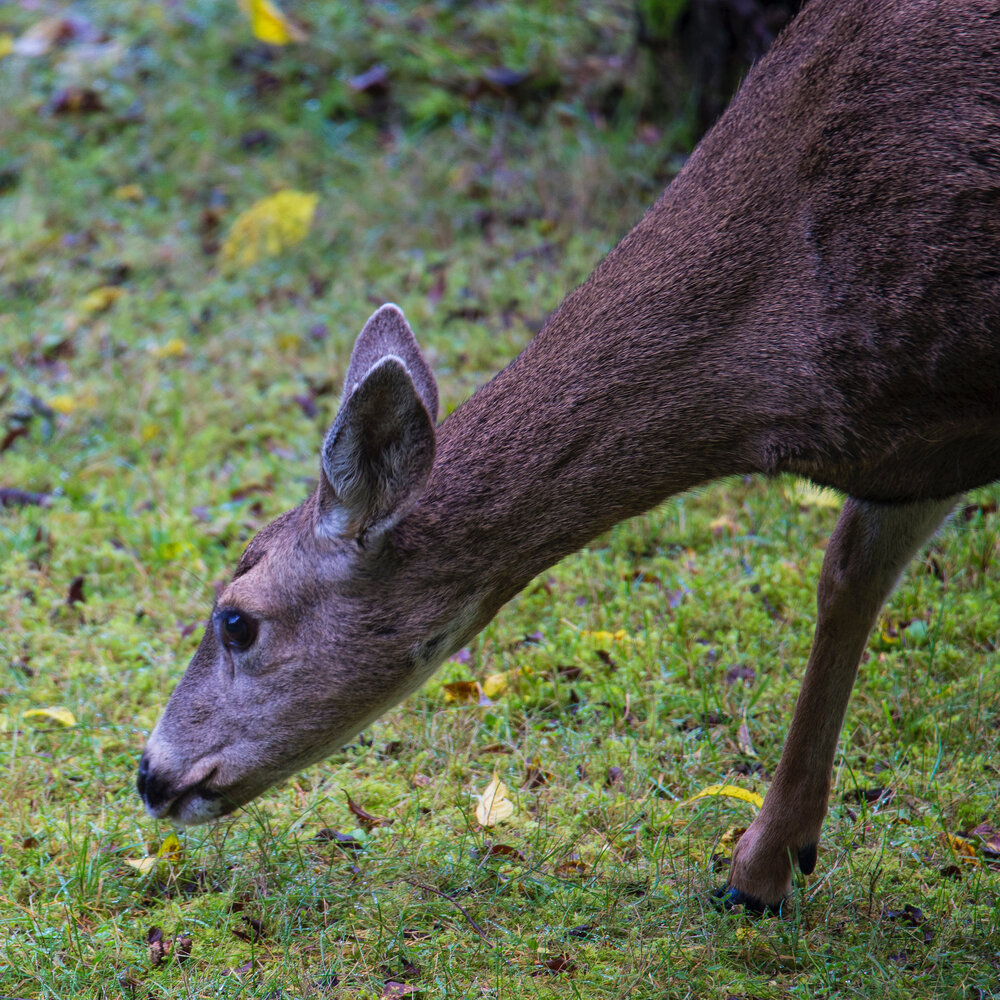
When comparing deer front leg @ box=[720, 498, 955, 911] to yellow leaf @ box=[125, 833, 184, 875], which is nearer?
deer front leg @ box=[720, 498, 955, 911]

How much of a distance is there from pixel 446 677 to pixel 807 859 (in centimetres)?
155

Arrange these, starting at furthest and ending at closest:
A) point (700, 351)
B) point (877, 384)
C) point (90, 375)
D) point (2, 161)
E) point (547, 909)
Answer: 1. point (2, 161)
2. point (90, 375)
3. point (547, 909)
4. point (700, 351)
5. point (877, 384)

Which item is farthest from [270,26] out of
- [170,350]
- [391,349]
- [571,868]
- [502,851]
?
[571,868]

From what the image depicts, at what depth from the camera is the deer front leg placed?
380 centimetres

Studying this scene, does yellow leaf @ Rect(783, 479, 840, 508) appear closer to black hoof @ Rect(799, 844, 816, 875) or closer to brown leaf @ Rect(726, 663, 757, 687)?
brown leaf @ Rect(726, 663, 757, 687)

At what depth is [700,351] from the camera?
11.1 ft

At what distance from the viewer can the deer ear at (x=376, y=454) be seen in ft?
10.5

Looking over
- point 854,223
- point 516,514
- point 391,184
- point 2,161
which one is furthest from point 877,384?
point 2,161

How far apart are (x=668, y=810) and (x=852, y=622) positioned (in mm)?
849

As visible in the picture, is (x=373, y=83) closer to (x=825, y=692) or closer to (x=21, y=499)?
(x=21, y=499)

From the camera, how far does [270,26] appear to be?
1028 centimetres

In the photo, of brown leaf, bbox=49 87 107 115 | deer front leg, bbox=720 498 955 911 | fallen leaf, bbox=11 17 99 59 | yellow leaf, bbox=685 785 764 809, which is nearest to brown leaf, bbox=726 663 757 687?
yellow leaf, bbox=685 785 764 809

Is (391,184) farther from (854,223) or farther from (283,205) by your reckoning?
(854,223)

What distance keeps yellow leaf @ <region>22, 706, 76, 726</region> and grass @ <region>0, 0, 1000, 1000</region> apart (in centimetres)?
6
